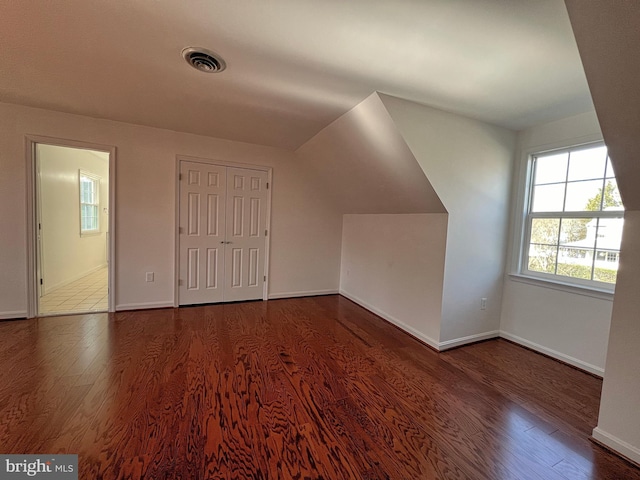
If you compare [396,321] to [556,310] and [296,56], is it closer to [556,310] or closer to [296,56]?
[556,310]

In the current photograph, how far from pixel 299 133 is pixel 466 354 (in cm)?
302

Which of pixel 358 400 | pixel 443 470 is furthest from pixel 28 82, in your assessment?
pixel 443 470

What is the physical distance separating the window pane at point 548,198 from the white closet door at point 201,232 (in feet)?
12.3

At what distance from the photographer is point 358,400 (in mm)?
1849

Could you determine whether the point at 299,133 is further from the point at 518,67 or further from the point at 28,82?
the point at 28,82

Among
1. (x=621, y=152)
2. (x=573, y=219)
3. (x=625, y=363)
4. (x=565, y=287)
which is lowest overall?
(x=625, y=363)

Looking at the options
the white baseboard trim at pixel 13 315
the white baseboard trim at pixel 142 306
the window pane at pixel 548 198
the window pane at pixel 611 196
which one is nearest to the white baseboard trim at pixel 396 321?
the window pane at pixel 548 198

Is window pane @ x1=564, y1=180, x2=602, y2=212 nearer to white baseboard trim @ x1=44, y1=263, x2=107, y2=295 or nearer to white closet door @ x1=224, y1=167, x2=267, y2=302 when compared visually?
white closet door @ x1=224, y1=167, x2=267, y2=302

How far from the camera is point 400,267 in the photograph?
325cm

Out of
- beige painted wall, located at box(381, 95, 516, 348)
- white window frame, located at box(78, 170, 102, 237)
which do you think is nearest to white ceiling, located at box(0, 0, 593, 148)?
beige painted wall, located at box(381, 95, 516, 348)

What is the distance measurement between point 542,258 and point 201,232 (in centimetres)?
404

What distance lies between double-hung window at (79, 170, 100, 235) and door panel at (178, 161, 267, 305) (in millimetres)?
2998

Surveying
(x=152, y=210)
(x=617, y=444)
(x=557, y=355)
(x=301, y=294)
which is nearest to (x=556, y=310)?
(x=557, y=355)

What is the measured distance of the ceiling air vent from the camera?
66.6 inches
